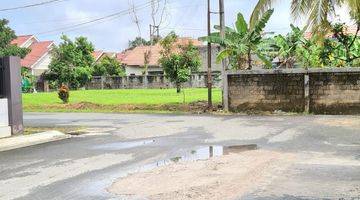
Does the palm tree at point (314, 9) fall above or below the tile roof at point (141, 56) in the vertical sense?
below

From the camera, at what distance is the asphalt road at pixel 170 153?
8508 mm

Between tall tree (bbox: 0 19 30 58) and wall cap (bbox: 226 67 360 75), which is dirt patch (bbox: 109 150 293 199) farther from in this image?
tall tree (bbox: 0 19 30 58)

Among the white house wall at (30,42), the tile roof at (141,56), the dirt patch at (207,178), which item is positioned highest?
the white house wall at (30,42)

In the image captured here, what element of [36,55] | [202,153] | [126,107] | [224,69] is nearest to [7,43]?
[36,55]

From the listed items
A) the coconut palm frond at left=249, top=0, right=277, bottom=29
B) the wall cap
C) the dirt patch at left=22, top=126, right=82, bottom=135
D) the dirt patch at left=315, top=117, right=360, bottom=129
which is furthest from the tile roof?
the coconut palm frond at left=249, top=0, right=277, bottom=29

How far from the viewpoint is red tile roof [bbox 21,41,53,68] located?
68125 millimetres

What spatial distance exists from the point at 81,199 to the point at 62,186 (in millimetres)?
1094

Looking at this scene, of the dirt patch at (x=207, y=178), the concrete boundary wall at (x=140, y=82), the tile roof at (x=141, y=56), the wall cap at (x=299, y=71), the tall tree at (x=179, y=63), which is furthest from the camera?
the tile roof at (x=141, y=56)

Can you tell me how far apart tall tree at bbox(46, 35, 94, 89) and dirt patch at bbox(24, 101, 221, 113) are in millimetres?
25733

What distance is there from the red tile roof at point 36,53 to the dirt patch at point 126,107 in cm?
3808

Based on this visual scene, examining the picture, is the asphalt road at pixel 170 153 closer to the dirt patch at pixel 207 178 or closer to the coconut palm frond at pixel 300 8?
the dirt patch at pixel 207 178

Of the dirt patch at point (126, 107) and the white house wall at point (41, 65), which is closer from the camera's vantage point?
the dirt patch at point (126, 107)

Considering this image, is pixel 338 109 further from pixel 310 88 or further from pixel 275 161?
pixel 275 161

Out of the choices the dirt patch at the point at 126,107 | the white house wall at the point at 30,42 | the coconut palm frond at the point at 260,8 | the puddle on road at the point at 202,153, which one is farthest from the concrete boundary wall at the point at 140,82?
the coconut palm frond at the point at 260,8
